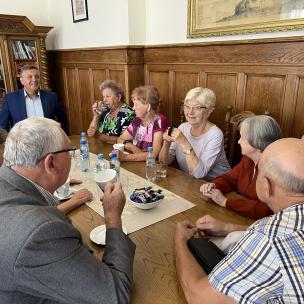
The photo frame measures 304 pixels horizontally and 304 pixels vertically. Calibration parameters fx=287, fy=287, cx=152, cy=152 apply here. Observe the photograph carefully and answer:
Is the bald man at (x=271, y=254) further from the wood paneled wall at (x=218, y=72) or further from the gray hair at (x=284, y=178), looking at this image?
the wood paneled wall at (x=218, y=72)

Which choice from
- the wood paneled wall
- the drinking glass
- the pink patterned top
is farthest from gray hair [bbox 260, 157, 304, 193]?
the wood paneled wall

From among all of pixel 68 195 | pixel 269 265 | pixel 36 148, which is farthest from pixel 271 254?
pixel 68 195

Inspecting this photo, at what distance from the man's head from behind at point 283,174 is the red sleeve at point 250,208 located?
414mm

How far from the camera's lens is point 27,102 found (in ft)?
10.2

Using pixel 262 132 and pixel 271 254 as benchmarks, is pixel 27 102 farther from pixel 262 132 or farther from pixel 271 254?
pixel 271 254

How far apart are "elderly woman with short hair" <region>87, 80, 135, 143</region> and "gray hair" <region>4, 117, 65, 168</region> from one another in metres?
1.62

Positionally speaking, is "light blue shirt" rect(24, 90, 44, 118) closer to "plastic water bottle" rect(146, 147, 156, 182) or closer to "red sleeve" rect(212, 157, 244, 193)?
"plastic water bottle" rect(146, 147, 156, 182)

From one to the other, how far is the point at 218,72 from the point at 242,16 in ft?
1.62

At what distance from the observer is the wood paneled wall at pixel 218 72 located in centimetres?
219

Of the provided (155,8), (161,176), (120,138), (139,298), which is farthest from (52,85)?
(139,298)

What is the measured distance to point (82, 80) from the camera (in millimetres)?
4152

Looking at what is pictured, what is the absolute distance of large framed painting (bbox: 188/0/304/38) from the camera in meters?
2.09

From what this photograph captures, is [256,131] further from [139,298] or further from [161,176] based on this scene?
[139,298]

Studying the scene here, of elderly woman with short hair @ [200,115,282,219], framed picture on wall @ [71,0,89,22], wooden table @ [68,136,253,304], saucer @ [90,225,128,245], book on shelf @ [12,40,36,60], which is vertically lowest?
wooden table @ [68,136,253,304]
